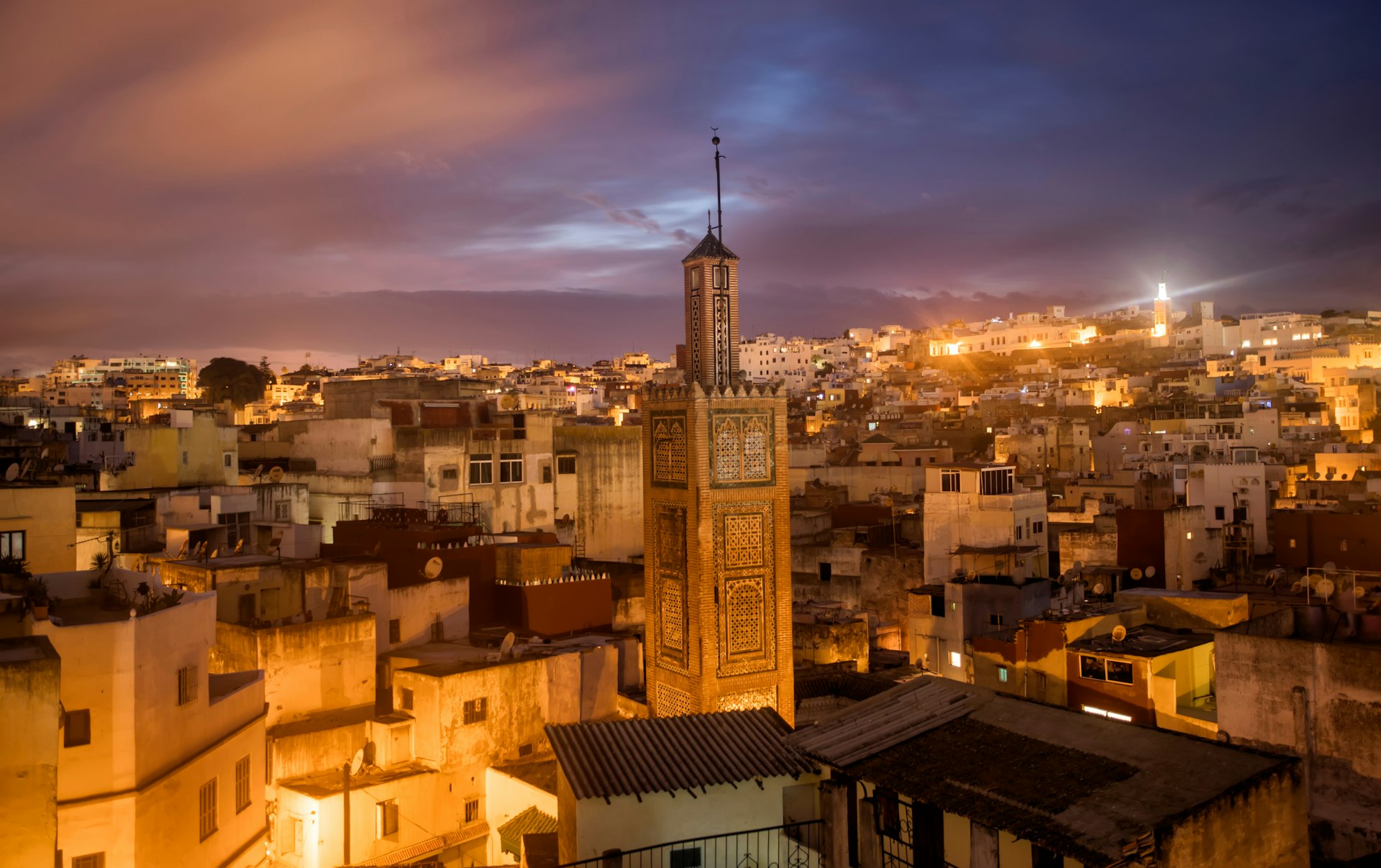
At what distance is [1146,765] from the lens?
771 cm

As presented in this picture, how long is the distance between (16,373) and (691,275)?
82896 mm

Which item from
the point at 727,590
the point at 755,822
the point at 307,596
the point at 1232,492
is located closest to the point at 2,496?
the point at 307,596

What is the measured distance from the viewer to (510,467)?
84.6 ft

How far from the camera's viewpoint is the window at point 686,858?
29.3 feet

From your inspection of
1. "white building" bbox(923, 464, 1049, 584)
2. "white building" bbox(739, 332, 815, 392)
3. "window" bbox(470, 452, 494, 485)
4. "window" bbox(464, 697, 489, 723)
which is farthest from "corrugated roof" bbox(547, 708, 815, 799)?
"white building" bbox(739, 332, 815, 392)

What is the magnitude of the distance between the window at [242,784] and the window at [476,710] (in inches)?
116

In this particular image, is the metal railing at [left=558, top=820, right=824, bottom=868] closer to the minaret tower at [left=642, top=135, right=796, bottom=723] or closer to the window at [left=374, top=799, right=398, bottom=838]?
the window at [left=374, top=799, right=398, bottom=838]

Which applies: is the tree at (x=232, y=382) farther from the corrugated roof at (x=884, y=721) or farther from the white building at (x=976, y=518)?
the corrugated roof at (x=884, y=721)

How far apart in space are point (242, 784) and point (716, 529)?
7.02 meters

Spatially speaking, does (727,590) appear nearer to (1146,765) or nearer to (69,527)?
(1146,765)

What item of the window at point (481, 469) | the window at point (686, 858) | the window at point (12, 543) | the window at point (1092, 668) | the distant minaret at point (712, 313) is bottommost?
the window at point (686, 858)

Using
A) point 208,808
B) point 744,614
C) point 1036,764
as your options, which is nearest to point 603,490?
point 744,614

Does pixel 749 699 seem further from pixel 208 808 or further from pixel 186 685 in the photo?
pixel 186 685

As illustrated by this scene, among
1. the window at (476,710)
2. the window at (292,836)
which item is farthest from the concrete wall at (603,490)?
the window at (292,836)
